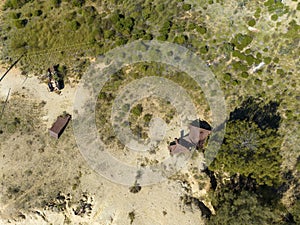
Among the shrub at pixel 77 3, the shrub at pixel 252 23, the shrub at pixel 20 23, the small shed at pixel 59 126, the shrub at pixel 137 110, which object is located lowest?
the small shed at pixel 59 126

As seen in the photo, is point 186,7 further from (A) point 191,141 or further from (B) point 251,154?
(B) point 251,154

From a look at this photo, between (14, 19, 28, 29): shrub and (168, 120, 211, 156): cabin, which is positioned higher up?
(14, 19, 28, 29): shrub

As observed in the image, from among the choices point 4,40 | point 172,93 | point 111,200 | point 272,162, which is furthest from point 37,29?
point 272,162

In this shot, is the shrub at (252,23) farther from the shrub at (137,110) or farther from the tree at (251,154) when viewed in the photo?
the shrub at (137,110)

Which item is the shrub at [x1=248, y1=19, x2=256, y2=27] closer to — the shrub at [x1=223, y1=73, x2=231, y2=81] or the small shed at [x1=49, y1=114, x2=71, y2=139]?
the shrub at [x1=223, y1=73, x2=231, y2=81]

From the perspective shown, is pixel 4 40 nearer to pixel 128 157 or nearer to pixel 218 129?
pixel 128 157

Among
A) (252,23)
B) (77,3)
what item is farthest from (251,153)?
(77,3)

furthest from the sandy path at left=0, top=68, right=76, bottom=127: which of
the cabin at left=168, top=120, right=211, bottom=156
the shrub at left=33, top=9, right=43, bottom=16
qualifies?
the cabin at left=168, top=120, right=211, bottom=156

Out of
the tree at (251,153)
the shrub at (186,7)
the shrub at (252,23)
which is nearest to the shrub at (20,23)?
the shrub at (186,7)
